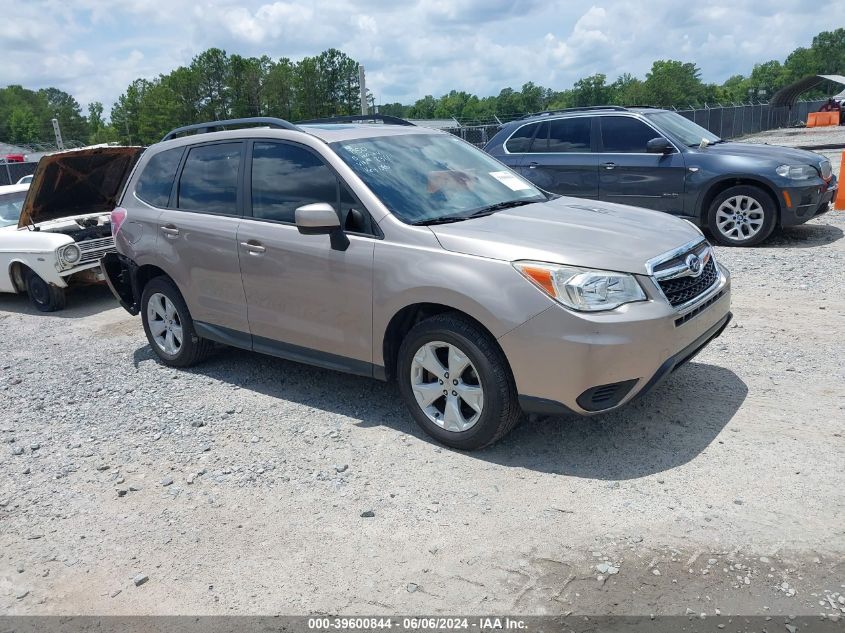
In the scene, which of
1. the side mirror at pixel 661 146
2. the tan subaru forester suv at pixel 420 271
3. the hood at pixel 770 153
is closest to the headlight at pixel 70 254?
the tan subaru forester suv at pixel 420 271

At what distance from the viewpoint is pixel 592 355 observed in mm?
3824

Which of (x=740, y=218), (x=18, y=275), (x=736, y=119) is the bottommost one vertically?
(x=18, y=275)

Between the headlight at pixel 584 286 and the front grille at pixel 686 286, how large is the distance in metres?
0.23

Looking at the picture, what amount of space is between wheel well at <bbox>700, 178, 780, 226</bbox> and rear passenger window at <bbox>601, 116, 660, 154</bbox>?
1.05 metres

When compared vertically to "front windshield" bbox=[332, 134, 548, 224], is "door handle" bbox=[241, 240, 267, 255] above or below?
below

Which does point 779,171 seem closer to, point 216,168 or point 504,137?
point 504,137

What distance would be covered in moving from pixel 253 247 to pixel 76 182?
551 centimetres

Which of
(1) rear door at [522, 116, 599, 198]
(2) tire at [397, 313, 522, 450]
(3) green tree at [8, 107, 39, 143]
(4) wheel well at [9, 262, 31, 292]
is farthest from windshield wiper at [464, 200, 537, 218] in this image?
(3) green tree at [8, 107, 39, 143]

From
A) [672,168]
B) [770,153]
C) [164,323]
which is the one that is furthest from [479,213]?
[770,153]

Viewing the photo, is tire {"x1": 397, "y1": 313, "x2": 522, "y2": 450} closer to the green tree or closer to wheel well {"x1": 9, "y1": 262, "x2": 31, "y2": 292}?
wheel well {"x1": 9, "y1": 262, "x2": 31, "y2": 292}

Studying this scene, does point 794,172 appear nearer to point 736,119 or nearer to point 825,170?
point 825,170

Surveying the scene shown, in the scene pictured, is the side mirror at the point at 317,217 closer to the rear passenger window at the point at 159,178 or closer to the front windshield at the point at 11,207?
the rear passenger window at the point at 159,178

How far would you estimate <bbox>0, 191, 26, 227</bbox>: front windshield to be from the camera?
32.4ft

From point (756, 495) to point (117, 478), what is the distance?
11.8 feet
